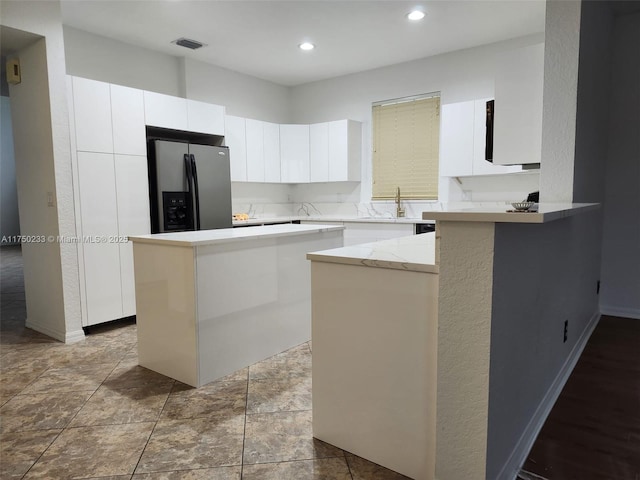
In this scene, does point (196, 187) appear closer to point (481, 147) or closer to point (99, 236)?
point (99, 236)

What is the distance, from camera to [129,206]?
12.2 feet

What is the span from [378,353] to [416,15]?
10.5 feet

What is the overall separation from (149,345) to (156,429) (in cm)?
81

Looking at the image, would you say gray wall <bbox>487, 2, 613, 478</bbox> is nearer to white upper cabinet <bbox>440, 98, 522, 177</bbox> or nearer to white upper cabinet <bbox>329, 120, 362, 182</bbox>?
white upper cabinet <bbox>440, 98, 522, 177</bbox>

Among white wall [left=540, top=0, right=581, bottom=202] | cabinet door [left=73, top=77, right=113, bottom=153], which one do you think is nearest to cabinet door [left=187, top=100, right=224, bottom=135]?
cabinet door [left=73, top=77, right=113, bottom=153]

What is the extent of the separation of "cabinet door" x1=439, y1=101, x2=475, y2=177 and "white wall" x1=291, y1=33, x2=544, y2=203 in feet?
1.44

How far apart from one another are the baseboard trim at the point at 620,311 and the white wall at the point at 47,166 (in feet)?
14.9

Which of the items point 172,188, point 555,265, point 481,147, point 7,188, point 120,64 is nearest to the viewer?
point 555,265

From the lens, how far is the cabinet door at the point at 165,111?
12.7ft

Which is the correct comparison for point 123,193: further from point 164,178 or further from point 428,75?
point 428,75

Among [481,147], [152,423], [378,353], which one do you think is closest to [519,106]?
[481,147]

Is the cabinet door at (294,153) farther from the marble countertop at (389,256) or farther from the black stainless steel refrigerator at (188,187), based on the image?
the marble countertop at (389,256)

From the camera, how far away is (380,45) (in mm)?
4422

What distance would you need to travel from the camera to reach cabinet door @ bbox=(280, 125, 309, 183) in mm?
5574
